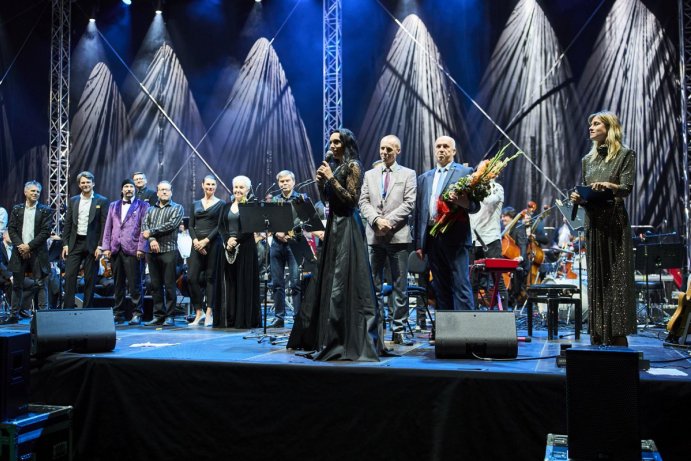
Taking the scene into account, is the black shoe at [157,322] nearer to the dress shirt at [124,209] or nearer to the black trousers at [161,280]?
the black trousers at [161,280]

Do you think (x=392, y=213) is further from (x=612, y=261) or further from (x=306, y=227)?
(x=612, y=261)

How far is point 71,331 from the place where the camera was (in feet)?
16.3

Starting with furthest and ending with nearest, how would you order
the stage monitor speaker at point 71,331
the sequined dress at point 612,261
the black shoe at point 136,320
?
the black shoe at point 136,320, the stage monitor speaker at point 71,331, the sequined dress at point 612,261

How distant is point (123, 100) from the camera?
1527 centimetres

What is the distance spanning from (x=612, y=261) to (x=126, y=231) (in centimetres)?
621

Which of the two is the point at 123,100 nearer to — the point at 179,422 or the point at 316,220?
the point at 316,220

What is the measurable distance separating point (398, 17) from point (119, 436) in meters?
11.2

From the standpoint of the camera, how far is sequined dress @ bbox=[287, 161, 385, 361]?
4.54 metres

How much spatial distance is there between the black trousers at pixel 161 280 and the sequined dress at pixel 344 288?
380 centimetres

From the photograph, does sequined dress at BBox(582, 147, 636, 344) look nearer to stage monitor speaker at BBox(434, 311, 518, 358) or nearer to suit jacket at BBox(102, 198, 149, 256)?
stage monitor speaker at BBox(434, 311, 518, 358)

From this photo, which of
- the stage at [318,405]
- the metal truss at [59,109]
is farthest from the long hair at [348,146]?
the metal truss at [59,109]

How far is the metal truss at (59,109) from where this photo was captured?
14.1m

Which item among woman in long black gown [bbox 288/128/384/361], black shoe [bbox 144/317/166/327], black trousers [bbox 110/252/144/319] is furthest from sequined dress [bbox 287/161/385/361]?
black trousers [bbox 110/252/144/319]

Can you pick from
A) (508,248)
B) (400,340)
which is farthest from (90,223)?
(508,248)
